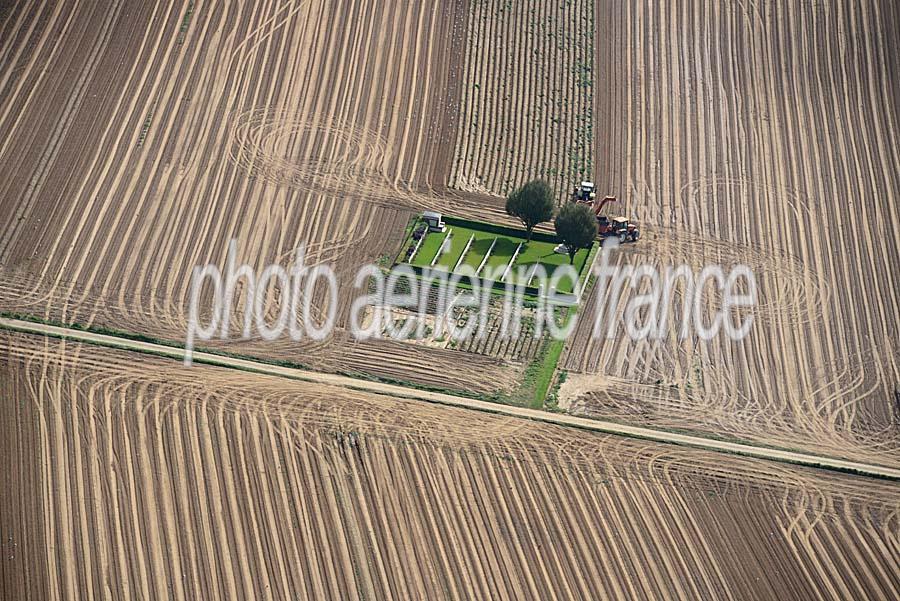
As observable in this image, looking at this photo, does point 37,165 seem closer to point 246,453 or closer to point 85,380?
point 85,380

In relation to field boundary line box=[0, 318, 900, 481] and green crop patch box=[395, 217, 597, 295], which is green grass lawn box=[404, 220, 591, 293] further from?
field boundary line box=[0, 318, 900, 481]

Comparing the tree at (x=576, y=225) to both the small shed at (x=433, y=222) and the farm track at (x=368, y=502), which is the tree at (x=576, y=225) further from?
the farm track at (x=368, y=502)

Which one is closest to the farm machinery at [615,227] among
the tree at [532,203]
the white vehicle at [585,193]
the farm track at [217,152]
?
the white vehicle at [585,193]

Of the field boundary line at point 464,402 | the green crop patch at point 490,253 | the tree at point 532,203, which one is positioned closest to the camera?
the field boundary line at point 464,402

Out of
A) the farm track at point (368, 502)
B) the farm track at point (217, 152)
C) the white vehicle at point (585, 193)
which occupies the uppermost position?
the white vehicle at point (585, 193)

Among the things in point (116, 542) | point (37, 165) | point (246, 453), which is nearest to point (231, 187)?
point (37, 165)

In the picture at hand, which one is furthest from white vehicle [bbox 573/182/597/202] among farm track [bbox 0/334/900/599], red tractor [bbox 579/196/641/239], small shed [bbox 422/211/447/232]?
farm track [bbox 0/334/900/599]

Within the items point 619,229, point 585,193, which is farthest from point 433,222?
point 619,229
